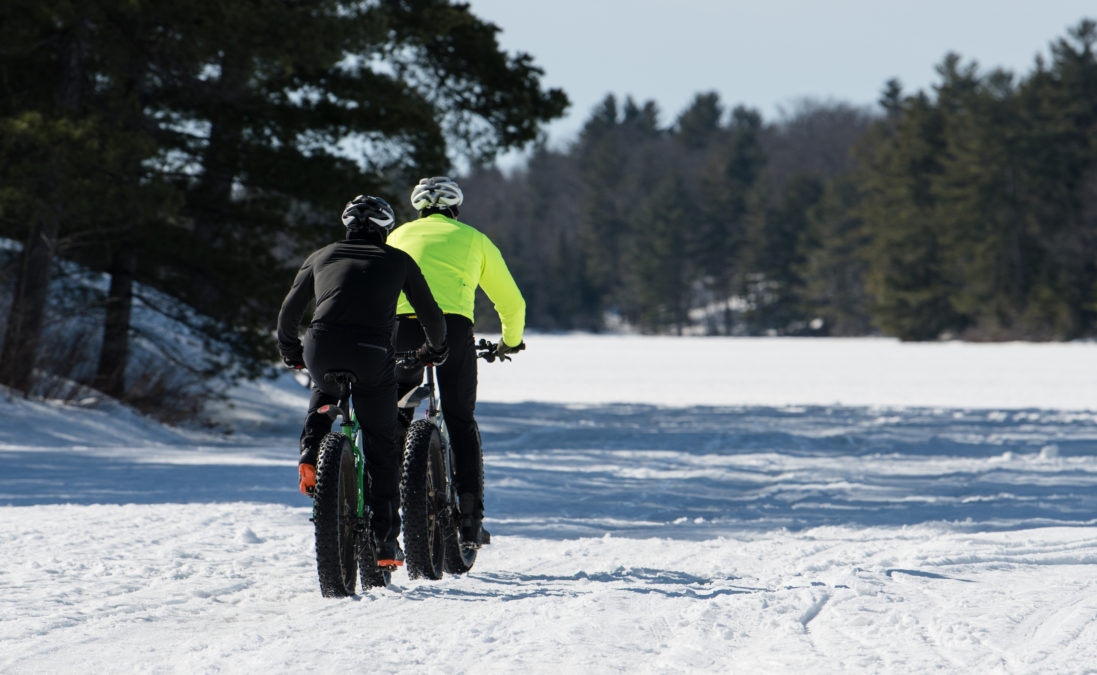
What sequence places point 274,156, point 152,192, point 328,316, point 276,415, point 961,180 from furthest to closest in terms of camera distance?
point 961,180 → point 276,415 → point 274,156 → point 152,192 → point 328,316

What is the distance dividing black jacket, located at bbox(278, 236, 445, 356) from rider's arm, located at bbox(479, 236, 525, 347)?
534mm

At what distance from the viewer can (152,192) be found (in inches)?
526

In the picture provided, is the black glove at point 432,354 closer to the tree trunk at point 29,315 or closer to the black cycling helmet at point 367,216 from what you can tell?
the black cycling helmet at point 367,216

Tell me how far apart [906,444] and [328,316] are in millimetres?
10457

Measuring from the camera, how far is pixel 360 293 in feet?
17.1

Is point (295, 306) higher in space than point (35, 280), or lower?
lower

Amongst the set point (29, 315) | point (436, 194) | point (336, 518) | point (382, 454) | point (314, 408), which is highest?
point (436, 194)

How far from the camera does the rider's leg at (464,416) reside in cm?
580

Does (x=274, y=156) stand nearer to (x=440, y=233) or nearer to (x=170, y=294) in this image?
(x=170, y=294)

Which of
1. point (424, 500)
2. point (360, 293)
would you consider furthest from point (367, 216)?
point (424, 500)

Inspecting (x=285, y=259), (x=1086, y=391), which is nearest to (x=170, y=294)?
(x=285, y=259)

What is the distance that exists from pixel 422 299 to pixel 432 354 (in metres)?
0.27

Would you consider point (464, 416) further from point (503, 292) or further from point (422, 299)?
point (422, 299)

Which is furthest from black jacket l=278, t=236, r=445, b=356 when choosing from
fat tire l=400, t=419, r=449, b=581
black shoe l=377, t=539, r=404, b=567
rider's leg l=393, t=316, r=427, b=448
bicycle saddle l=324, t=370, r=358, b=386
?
black shoe l=377, t=539, r=404, b=567
